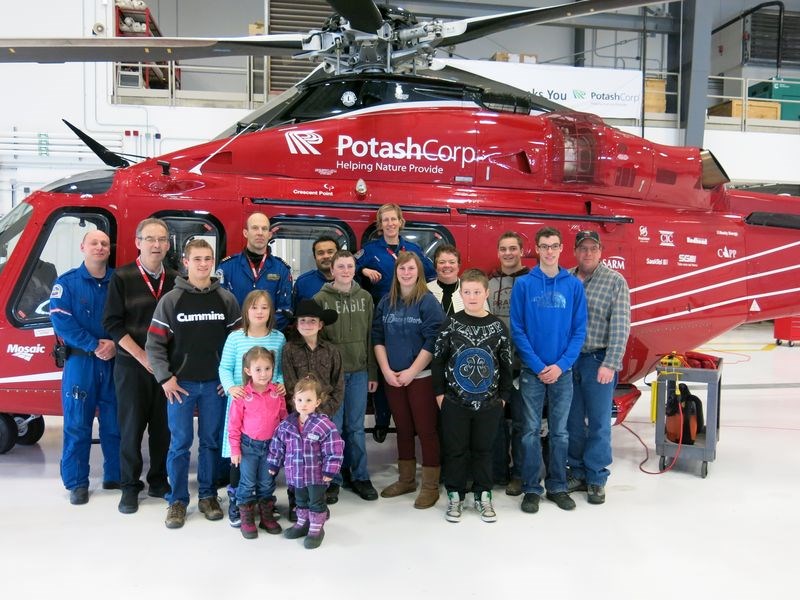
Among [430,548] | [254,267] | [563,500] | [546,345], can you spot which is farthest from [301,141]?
[563,500]

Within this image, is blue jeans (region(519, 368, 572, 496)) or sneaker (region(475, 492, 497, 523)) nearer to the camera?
sneaker (region(475, 492, 497, 523))

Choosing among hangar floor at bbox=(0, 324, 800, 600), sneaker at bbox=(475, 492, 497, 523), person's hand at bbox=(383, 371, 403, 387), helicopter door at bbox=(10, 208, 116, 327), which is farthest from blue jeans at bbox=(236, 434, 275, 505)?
helicopter door at bbox=(10, 208, 116, 327)

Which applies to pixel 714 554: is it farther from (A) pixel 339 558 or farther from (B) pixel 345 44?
(B) pixel 345 44

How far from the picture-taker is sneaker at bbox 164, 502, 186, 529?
3.86 meters

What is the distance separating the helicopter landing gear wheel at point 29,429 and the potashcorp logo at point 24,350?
45.2 inches

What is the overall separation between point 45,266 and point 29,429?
1674mm

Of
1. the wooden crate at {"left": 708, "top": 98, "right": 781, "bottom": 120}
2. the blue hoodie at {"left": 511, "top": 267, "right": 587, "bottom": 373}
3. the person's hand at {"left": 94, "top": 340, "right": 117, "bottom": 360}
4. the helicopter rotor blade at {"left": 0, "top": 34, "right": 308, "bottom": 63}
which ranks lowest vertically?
the person's hand at {"left": 94, "top": 340, "right": 117, "bottom": 360}

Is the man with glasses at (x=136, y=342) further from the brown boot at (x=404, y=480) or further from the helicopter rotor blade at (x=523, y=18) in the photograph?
the helicopter rotor blade at (x=523, y=18)

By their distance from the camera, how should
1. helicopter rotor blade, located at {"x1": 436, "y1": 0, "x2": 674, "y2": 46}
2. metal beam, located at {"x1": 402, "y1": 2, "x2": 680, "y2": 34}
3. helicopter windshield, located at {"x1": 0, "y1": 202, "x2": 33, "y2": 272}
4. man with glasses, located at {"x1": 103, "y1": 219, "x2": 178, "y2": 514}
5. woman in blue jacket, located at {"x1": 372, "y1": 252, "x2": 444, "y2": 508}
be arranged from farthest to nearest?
metal beam, located at {"x1": 402, "y1": 2, "x2": 680, "y2": 34}, helicopter windshield, located at {"x1": 0, "y1": 202, "x2": 33, "y2": 272}, helicopter rotor blade, located at {"x1": 436, "y1": 0, "x2": 674, "y2": 46}, woman in blue jacket, located at {"x1": 372, "y1": 252, "x2": 444, "y2": 508}, man with glasses, located at {"x1": 103, "y1": 219, "x2": 178, "y2": 514}

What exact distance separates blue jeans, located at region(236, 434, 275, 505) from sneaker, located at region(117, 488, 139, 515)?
2.69ft

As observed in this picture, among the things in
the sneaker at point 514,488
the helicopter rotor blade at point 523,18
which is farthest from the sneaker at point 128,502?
the helicopter rotor blade at point 523,18

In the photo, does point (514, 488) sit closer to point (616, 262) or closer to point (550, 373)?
point (550, 373)

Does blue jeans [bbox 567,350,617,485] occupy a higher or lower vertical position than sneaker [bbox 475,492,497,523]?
higher

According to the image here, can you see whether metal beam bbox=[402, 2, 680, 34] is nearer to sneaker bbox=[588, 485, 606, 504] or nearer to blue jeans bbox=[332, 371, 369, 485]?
blue jeans bbox=[332, 371, 369, 485]
